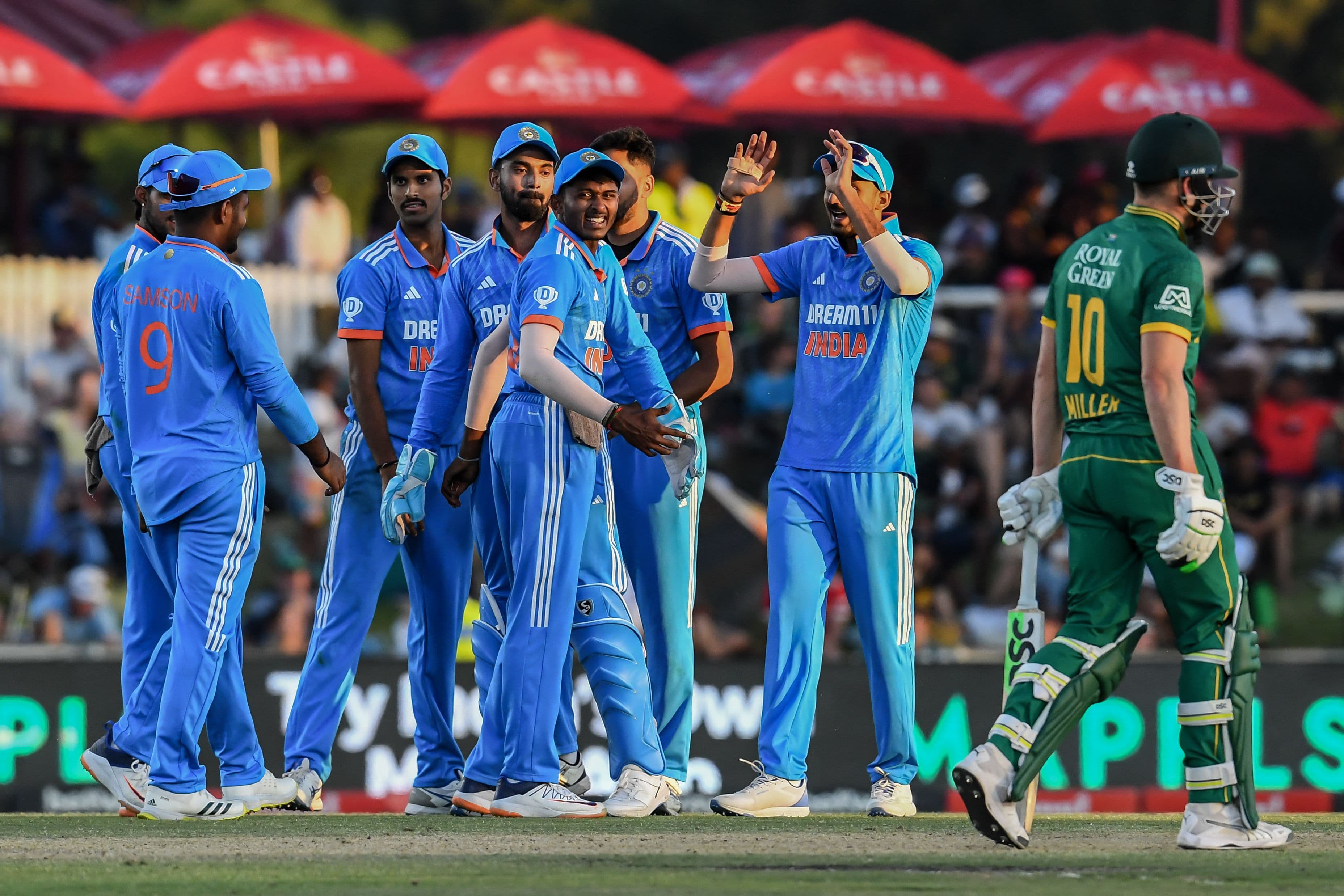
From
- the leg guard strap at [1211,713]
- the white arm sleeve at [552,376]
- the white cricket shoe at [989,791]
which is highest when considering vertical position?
the white arm sleeve at [552,376]

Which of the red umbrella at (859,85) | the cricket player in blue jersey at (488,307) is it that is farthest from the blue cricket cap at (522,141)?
the red umbrella at (859,85)

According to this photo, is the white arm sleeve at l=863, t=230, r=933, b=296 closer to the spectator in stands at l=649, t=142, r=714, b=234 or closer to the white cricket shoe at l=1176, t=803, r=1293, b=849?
the white cricket shoe at l=1176, t=803, r=1293, b=849

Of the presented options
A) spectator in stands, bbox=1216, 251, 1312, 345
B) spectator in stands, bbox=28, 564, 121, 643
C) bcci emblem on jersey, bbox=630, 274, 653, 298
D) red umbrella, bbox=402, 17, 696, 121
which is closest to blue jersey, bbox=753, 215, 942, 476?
bcci emblem on jersey, bbox=630, 274, 653, 298

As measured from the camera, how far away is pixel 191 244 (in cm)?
820

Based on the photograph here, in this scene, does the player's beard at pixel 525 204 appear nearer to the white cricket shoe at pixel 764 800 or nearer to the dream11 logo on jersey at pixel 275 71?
the white cricket shoe at pixel 764 800

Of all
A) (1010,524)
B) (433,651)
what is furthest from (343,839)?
(1010,524)

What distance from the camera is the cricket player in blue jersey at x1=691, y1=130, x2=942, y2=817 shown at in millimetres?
8477

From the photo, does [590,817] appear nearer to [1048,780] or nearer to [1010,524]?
[1010,524]

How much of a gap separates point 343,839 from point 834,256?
3277mm

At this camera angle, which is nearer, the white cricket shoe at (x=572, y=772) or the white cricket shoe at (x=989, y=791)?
the white cricket shoe at (x=989, y=791)

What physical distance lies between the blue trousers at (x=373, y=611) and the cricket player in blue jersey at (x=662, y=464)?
2.46 feet

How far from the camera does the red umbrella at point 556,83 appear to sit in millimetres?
17781

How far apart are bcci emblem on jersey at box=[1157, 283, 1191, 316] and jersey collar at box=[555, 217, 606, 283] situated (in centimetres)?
222

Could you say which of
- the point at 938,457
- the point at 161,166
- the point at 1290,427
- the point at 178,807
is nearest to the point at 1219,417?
the point at 1290,427
